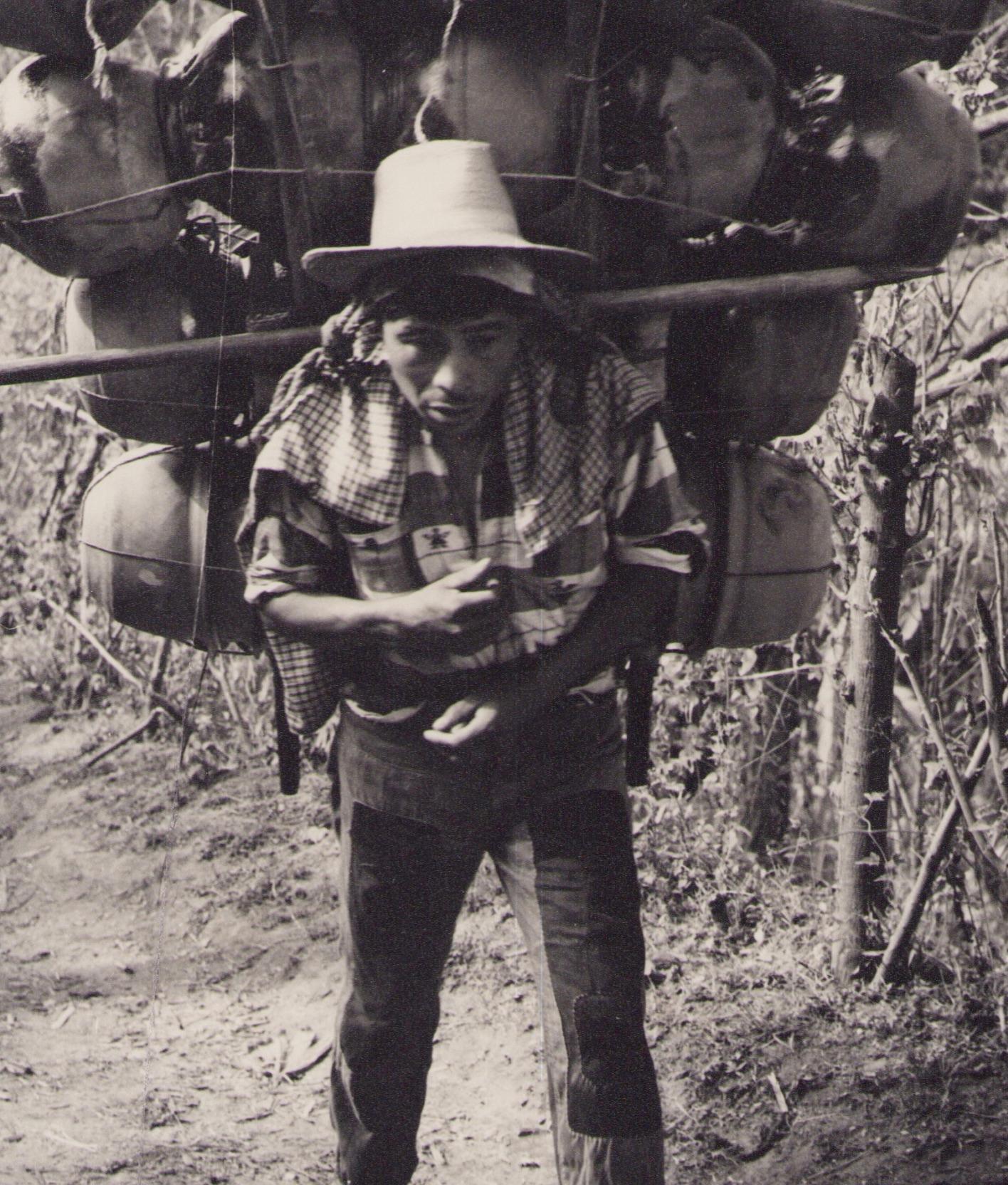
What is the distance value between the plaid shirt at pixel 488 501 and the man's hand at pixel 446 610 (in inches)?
2.7

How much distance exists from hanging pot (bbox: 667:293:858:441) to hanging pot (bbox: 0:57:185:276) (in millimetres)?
1029

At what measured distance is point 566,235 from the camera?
2531 millimetres

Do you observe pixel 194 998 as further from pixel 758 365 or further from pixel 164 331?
pixel 758 365

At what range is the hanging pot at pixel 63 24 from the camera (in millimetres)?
2309

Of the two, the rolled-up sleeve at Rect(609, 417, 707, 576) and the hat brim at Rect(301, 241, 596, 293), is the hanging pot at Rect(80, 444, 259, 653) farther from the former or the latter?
the rolled-up sleeve at Rect(609, 417, 707, 576)

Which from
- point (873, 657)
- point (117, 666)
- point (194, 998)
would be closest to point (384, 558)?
point (873, 657)

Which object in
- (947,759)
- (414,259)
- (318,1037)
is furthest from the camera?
(318,1037)

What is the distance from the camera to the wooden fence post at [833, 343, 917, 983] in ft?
11.2

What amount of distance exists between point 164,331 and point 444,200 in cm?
72

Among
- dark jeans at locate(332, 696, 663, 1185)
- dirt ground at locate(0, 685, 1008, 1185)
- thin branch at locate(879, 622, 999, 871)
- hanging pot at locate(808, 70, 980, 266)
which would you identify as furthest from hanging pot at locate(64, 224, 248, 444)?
thin branch at locate(879, 622, 999, 871)

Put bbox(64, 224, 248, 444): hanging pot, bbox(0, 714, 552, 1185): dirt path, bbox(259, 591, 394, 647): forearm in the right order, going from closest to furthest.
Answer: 1. bbox(259, 591, 394, 647): forearm
2. bbox(64, 224, 248, 444): hanging pot
3. bbox(0, 714, 552, 1185): dirt path

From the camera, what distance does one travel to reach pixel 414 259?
7.54 feet

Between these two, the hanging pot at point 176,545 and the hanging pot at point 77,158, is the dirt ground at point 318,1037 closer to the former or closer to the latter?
the hanging pot at point 176,545

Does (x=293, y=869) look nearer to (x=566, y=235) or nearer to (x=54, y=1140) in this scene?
(x=54, y=1140)
